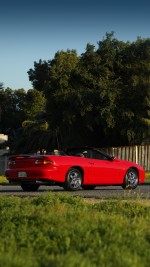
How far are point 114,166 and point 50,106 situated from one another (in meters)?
19.4

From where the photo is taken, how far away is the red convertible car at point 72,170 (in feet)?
53.3

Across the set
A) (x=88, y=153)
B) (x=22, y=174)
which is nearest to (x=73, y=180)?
(x=22, y=174)

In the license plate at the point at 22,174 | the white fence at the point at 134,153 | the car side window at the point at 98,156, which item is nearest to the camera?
the license plate at the point at 22,174

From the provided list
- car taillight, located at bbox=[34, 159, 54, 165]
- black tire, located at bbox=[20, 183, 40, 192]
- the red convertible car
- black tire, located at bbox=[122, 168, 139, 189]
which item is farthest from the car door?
black tire, located at bbox=[20, 183, 40, 192]

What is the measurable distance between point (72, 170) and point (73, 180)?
0.29 meters

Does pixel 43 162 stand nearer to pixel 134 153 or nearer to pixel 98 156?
pixel 98 156

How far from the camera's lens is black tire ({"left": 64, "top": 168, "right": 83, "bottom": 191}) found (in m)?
16.4

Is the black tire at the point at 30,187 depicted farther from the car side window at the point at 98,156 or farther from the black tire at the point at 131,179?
the black tire at the point at 131,179

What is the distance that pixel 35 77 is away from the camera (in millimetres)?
68500

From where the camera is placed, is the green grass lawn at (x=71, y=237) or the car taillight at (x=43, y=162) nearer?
the green grass lawn at (x=71, y=237)

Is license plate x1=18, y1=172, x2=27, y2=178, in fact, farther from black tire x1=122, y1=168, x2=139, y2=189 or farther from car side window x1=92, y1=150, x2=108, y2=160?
black tire x1=122, y1=168, x2=139, y2=189

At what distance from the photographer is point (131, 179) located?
1814cm

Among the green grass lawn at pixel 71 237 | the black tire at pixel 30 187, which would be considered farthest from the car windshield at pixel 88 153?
the green grass lawn at pixel 71 237

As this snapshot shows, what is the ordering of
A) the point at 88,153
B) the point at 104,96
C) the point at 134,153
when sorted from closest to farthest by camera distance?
1. the point at 88,153
2. the point at 104,96
3. the point at 134,153
